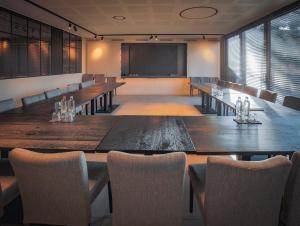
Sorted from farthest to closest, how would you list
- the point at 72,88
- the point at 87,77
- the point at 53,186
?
the point at 87,77 < the point at 72,88 < the point at 53,186

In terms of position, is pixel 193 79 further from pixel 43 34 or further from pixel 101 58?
pixel 43 34

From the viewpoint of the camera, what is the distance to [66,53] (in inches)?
400

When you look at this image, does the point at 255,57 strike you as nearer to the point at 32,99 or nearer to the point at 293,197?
the point at 32,99

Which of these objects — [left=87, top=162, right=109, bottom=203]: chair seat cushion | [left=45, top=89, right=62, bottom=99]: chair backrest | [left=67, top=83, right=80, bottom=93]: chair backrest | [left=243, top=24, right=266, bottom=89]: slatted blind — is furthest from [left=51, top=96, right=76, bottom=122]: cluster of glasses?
[left=243, top=24, right=266, bottom=89]: slatted blind

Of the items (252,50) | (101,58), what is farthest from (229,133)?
(101,58)

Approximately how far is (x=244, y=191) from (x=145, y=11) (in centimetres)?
549

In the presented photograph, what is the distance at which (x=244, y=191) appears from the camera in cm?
161

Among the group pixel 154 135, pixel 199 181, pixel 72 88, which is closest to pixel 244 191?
pixel 199 181

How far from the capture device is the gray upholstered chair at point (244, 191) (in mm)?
1552

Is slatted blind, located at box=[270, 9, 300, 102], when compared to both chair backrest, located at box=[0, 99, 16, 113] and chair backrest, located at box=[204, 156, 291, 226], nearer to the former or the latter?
chair backrest, located at box=[204, 156, 291, 226]

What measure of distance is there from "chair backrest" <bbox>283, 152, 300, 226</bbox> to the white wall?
640cm

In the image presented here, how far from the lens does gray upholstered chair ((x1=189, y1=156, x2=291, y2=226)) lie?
1.55 metres

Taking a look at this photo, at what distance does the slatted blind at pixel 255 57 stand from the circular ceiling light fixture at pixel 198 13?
1634 millimetres

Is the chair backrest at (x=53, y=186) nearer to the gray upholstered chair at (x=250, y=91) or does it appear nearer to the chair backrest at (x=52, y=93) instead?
the chair backrest at (x=52, y=93)
